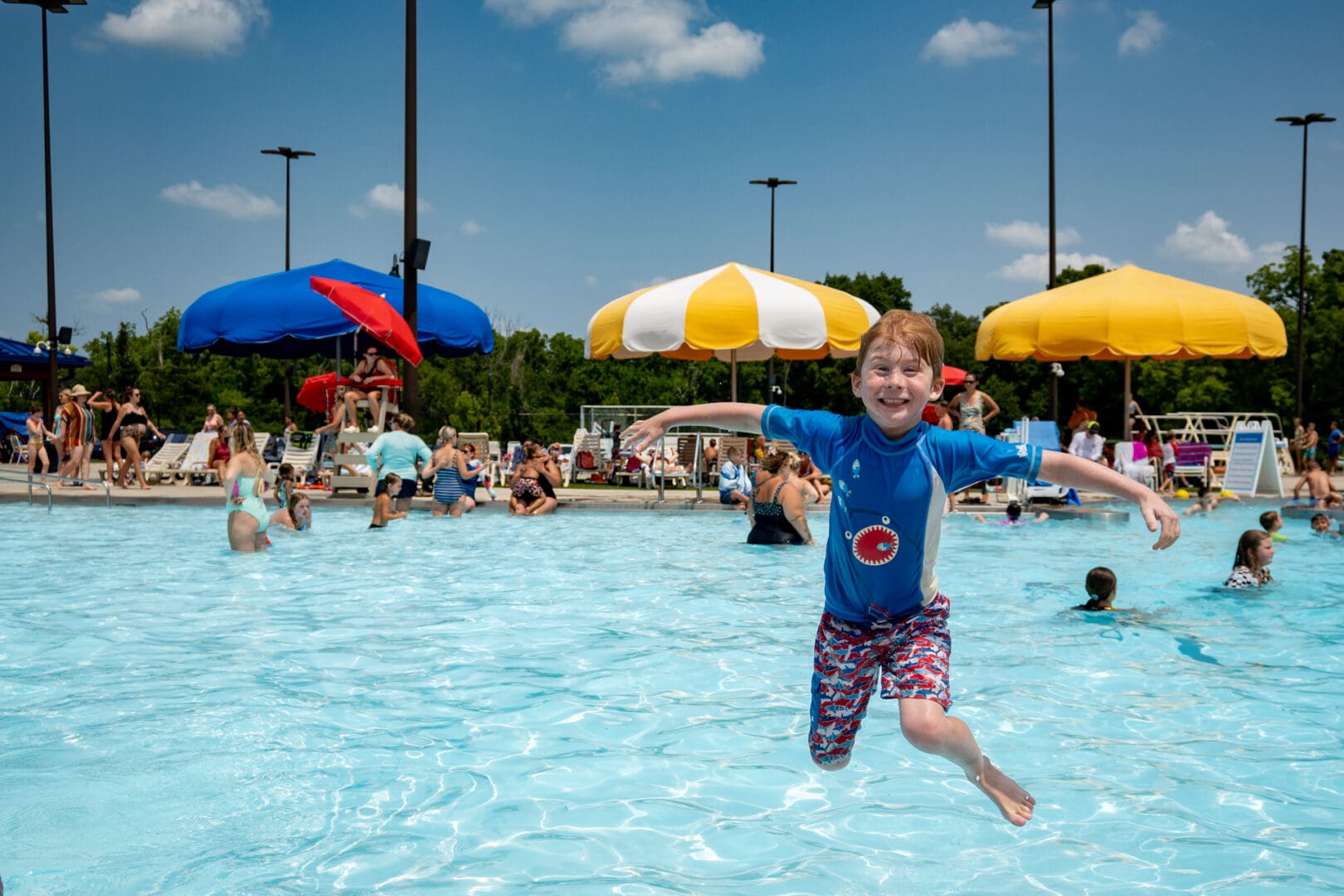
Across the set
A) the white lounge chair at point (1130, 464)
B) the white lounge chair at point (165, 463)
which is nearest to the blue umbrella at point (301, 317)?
the white lounge chair at point (165, 463)

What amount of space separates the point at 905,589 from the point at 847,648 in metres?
0.25

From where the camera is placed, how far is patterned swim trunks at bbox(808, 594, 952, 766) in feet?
10.6

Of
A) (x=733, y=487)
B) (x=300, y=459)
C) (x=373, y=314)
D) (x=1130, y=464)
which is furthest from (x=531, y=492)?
(x=1130, y=464)

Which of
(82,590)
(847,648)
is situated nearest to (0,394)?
(82,590)

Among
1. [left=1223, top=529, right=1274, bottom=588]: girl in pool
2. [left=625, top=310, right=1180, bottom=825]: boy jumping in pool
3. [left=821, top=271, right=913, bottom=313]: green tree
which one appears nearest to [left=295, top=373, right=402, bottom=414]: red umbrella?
[left=1223, top=529, right=1274, bottom=588]: girl in pool

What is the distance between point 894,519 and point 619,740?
2461mm

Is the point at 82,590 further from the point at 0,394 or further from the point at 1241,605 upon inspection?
the point at 0,394

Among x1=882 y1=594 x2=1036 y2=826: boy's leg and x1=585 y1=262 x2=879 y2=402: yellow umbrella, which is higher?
x1=585 y1=262 x2=879 y2=402: yellow umbrella

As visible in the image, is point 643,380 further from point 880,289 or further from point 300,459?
point 300,459

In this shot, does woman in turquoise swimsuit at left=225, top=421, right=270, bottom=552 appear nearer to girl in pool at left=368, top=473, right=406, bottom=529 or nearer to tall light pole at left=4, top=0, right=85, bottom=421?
girl in pool at left=368, top=473, right=406, bottom=529

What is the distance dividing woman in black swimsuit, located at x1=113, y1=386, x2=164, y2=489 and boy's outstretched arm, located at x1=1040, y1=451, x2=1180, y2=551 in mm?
17077

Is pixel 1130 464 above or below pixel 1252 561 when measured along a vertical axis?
above

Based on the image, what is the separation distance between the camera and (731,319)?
13.6 m

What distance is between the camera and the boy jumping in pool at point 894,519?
10.1 feet
